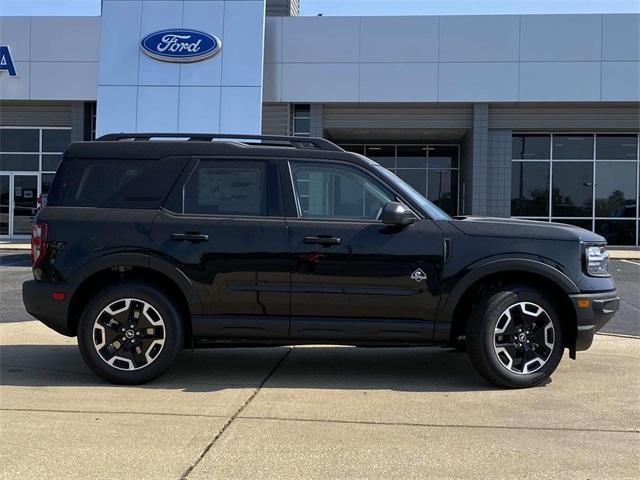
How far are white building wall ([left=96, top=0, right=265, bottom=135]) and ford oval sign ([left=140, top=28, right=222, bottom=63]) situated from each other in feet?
0.64

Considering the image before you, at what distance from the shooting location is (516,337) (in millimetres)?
5348

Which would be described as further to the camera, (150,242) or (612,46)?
(612,46)

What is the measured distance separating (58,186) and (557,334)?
4.40 metres

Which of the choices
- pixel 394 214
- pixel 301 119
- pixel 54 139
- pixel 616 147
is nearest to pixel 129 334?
pixel 394 214

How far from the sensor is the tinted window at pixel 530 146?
869 inches

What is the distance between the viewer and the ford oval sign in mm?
20578

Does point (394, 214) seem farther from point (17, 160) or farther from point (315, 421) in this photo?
point (17, 160)

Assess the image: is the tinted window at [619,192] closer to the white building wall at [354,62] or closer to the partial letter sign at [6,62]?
the white building wall at [354,62]

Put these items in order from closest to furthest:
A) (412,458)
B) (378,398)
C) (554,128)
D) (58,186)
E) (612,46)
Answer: (412,458), (378,398), (58,186), (612,46), (554,128)

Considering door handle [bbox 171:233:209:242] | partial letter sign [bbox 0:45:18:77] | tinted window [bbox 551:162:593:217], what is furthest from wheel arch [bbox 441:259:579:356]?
partial letter sign [bbox 0:45:18:77]

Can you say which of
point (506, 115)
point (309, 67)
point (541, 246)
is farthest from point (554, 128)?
point (541, 246)

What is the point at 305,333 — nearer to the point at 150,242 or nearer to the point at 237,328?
the point at 237,328

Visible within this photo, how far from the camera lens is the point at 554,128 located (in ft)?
70.3

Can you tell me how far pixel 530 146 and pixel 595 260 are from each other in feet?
58.2
